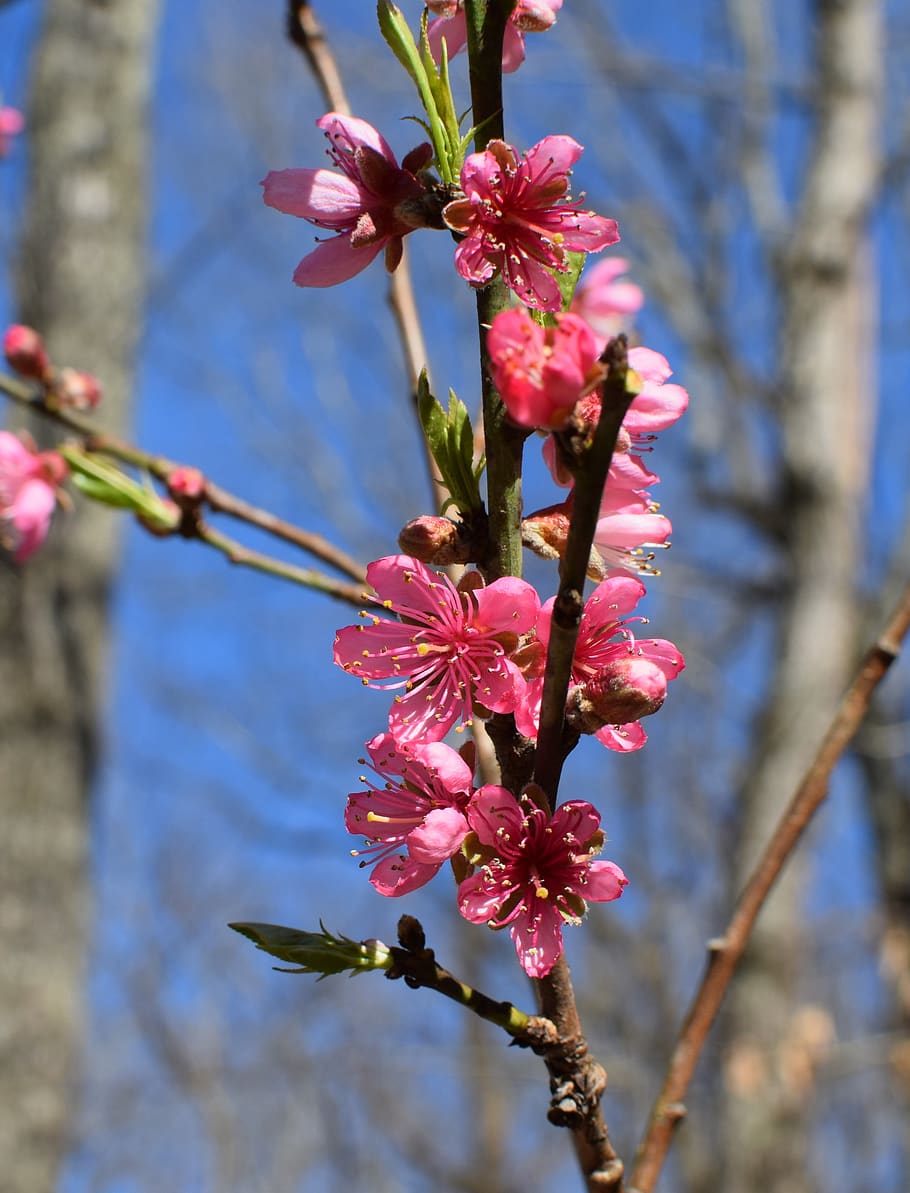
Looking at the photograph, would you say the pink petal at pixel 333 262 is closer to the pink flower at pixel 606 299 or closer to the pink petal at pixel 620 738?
the pink petal at pixel 620 738

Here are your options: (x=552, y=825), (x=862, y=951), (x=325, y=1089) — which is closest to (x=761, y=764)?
(x=862, y=951)

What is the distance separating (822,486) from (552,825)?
5.07 m

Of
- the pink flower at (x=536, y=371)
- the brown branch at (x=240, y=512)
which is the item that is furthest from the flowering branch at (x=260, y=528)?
the pink flower at (x=536, y=371)

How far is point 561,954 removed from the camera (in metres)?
0.75

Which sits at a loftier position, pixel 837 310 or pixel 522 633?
pixel 837 310

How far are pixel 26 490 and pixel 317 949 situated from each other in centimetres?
116

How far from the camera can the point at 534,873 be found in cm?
79

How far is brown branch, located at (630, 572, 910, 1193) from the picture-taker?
3.00ft

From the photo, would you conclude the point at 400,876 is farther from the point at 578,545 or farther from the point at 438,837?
the point at 578,545

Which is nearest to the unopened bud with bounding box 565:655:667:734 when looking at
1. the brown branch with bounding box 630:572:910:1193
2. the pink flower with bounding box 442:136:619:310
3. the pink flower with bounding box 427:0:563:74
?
A: the pink flower with bounding box 442:136:619:310

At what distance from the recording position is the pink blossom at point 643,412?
2.56 feet

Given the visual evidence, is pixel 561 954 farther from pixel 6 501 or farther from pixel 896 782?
pixel 896 782

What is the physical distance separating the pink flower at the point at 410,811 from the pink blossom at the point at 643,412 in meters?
0.21

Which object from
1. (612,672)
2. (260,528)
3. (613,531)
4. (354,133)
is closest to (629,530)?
(613,531)
